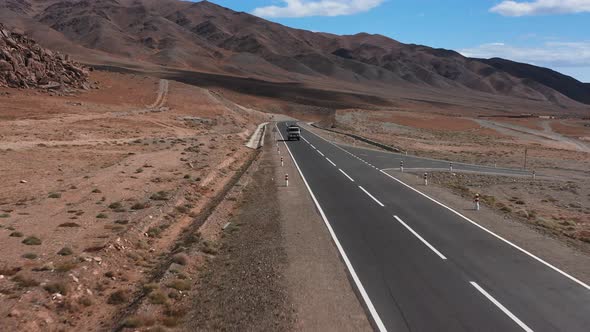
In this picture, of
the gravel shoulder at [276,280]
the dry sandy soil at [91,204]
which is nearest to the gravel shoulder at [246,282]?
the gravel shoulder at [276,280]

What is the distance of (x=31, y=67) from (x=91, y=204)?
6318 cm

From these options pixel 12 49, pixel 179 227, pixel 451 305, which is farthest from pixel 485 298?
pixel 12 49

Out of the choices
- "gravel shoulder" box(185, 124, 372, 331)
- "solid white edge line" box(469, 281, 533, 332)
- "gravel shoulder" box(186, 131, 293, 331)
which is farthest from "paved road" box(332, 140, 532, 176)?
"solid white edge line" box(469, 281, 533, 332)

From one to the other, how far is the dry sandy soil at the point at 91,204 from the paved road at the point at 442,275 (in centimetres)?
532

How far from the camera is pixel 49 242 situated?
55.9 ft

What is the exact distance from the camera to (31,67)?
76.4 m

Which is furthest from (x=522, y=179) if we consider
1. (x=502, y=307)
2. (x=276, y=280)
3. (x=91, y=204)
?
(x=276, y=280)

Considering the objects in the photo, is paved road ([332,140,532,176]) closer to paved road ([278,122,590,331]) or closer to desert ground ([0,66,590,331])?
desert ground ([0,66,590,331])

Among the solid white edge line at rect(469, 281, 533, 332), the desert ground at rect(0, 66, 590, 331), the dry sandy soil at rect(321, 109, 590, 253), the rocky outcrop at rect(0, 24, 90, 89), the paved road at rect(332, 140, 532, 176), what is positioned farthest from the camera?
the rocky outcrop at rect(0, 24, 90, 89)

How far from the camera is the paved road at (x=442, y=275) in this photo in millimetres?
11031

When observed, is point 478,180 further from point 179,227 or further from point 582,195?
point 179,227

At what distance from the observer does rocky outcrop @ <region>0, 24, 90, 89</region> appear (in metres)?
71.6

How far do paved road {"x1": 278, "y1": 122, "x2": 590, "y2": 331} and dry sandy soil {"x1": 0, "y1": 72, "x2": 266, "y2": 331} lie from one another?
5.32 meters

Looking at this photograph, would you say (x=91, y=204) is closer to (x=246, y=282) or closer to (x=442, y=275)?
(x=246, y=282)
